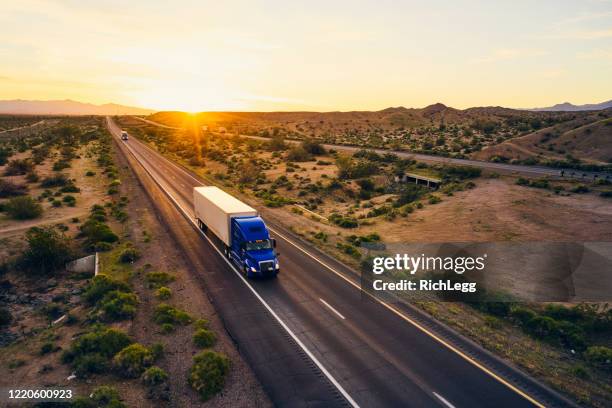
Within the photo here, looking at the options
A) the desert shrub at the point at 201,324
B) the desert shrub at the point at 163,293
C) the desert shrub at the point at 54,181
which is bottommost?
the desert shrub at the point at 201,324

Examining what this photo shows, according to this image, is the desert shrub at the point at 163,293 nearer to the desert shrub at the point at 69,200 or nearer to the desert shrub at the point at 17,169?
the desert shrub at the point at 69,200

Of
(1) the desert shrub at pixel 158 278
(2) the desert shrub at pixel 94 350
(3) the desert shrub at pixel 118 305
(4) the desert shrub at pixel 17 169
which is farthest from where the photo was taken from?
(4) the desert shrub at pixel 17 169

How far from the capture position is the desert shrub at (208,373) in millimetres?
14070

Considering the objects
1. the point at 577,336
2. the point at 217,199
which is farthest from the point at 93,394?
the point at 577,336

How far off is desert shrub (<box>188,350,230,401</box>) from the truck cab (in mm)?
8320

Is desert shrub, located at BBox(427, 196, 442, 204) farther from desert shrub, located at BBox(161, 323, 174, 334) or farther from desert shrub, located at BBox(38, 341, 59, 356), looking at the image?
desert shrub, located at BBox(38, 341, 59, 356)

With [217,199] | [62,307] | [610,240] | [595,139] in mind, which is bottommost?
[62,307]

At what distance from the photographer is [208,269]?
2589cm

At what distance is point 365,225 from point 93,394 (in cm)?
3042

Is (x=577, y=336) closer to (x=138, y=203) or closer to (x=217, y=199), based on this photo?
(x=217, y=199)

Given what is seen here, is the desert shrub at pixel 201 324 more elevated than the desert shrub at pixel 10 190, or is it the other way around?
the desert shrub at pixel 10 190


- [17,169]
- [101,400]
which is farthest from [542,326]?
[17,169]

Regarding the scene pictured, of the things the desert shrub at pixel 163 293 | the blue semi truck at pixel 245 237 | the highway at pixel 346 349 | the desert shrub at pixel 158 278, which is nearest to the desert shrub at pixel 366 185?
the highway at pixel 346 349

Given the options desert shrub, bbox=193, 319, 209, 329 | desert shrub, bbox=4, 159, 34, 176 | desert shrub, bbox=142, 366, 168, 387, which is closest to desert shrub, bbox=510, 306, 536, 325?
desert shrub, bbox=193, 319, 209, 329
